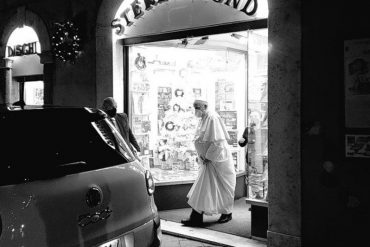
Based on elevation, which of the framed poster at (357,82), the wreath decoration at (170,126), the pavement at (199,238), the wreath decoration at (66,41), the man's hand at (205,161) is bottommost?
the pavement at (199,238)

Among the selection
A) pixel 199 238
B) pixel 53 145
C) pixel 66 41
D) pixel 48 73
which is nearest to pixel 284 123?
pixel 199 238

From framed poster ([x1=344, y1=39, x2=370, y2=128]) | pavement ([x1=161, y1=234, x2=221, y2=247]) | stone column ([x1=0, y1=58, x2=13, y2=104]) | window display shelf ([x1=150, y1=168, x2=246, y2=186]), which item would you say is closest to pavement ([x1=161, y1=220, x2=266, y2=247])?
pavement ([x1=161, y1=234, x2=221, y2=247])

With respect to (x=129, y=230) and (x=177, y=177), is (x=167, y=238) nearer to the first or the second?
(x=177, y=177)

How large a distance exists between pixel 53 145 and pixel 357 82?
3412 millimetres

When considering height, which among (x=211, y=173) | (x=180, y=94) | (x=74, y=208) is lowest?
(x=211, y=173)

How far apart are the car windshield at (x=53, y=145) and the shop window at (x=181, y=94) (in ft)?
15.2

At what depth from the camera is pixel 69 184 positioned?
2.79 m

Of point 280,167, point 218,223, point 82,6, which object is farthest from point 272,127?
point 82,6

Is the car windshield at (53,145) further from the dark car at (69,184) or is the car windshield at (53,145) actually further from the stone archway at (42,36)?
the stone archway at (42,36)

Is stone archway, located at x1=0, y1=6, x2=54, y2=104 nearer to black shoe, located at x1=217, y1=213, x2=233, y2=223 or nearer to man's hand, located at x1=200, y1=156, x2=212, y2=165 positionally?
man's hand, located at x1=200, y1=156, x2=212, y2=165

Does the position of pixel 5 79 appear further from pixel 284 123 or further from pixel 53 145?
pixel 53 145

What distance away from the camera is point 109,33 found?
27.0 feet

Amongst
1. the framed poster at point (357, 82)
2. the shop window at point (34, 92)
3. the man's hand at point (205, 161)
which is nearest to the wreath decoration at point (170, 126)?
the man's hand at point (205, 161)

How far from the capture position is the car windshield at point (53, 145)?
2.71 meters
